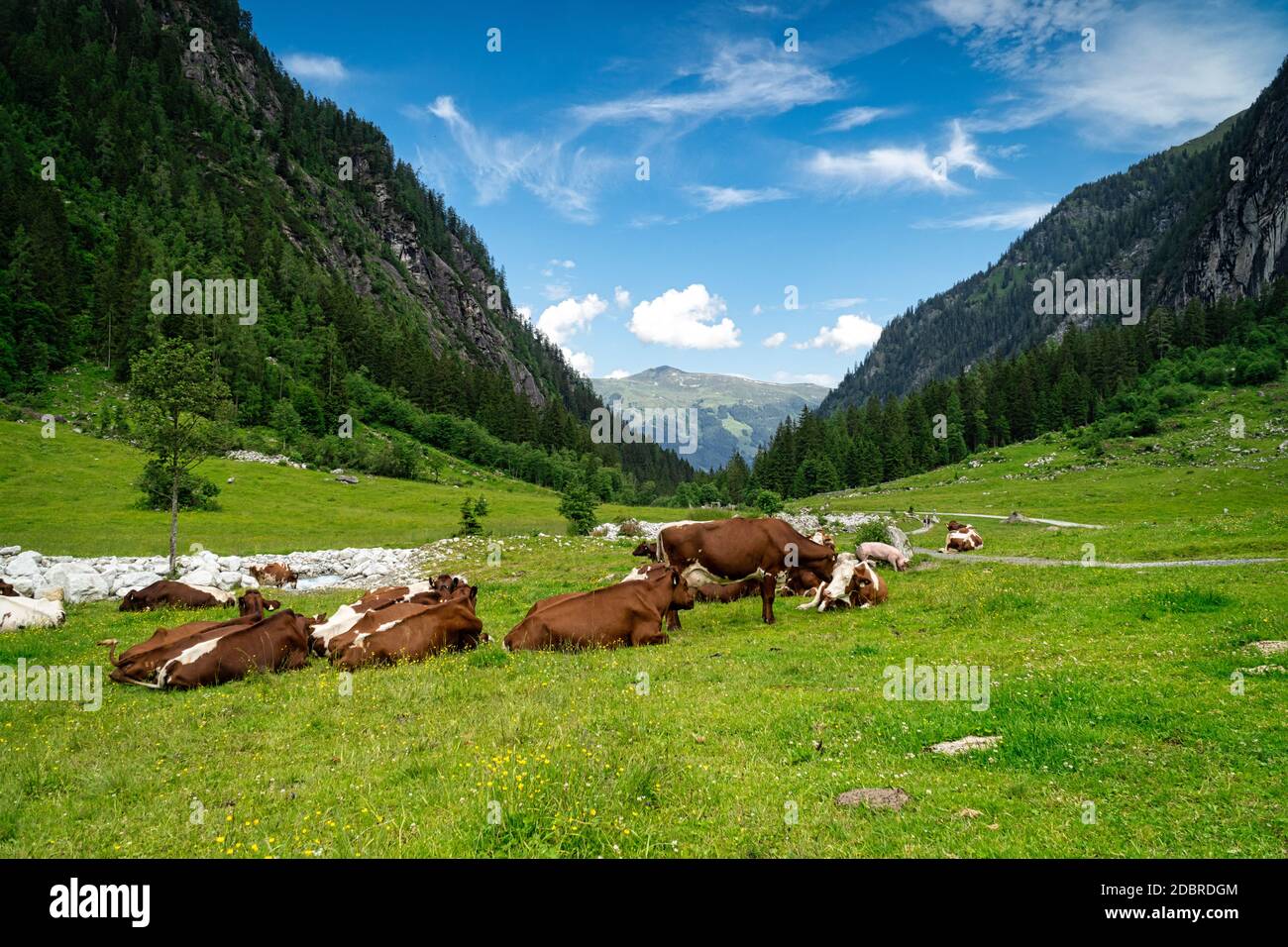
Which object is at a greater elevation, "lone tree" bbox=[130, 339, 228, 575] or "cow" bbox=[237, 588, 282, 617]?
"lone tree" bbox=[130, 339, 228, 575]

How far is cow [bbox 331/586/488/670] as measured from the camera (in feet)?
42.0

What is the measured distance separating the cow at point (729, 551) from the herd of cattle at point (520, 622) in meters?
0.03

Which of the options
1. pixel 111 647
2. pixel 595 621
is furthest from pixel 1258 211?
pixel 111 647

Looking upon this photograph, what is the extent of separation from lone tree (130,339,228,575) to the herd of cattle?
993 cm

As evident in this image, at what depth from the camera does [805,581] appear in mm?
19703

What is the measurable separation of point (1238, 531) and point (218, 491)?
7450cm

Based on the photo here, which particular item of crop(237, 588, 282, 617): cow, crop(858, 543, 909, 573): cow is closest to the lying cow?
crop(237, 588, 282, 617): cow

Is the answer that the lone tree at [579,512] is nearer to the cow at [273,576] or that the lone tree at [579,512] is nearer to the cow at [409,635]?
the cow at [273,576]

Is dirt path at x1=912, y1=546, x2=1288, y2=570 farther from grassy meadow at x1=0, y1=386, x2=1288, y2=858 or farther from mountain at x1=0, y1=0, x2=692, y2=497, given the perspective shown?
mountain at x1=0, y1=0, x2=692, y2=497

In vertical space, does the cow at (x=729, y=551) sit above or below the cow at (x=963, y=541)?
above

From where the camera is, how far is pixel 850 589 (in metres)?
18.0

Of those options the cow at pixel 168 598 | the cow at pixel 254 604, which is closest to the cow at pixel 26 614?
the cow at pixel 168 598

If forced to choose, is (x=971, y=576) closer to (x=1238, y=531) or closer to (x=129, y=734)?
(x=1238, y=531)

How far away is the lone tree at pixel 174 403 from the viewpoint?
27844 millimetres
